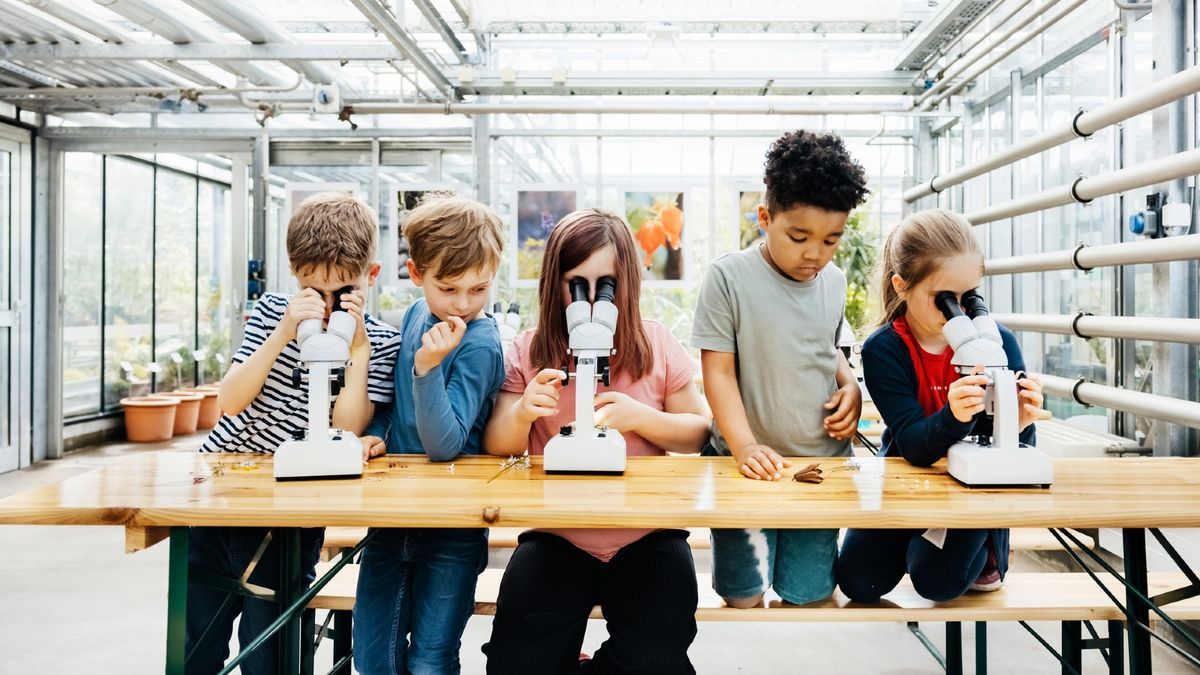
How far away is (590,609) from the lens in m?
1.50

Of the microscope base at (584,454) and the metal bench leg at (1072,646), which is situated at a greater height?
the microscope base at (584,454)

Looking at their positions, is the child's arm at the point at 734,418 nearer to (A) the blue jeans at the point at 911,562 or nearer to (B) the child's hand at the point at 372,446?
(A) the blue jeans at the point at 911,562

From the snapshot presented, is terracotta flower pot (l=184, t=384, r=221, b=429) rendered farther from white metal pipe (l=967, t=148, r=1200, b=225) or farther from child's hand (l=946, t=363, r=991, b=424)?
child's hand (l=946, t=363, r=991, b=424)

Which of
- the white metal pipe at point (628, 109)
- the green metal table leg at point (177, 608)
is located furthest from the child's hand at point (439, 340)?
the white metal pipe at point (628, 109)

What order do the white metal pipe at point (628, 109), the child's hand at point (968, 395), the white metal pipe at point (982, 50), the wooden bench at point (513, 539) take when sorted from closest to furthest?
the child's hand at point (968, 395)
the wooden bench at point (513, 539)
the white metal pipe at point (982, 50)
the white metal pipe at point (628, 109)

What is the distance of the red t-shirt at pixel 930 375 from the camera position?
166cm

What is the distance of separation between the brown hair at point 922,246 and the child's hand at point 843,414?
237 millimetres

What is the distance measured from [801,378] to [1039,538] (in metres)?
1.11

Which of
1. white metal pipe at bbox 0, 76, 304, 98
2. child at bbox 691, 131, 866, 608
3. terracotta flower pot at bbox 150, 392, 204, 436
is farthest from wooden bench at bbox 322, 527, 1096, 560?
terracotta flower pot at bbox 150, 392, 204, 436

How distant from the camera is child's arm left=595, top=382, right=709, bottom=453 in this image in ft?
5.19

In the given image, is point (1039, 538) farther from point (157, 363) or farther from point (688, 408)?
point (157, 363)

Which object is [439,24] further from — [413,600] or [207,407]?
[207,407]

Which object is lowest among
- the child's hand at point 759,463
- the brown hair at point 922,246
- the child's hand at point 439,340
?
the child's hand at point 759,463

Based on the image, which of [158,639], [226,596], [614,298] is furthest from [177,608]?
[158,639]
